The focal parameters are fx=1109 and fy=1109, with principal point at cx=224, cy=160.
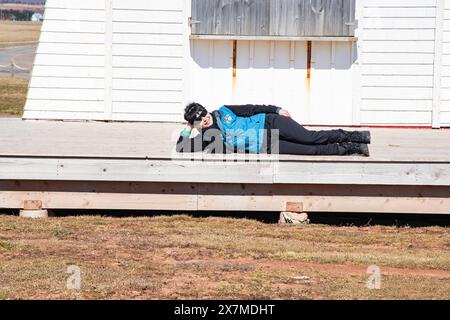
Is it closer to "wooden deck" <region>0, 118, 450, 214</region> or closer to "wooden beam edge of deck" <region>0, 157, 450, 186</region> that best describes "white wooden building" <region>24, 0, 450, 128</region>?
"wooden deck" <region>0, 118, 450, 214</region>

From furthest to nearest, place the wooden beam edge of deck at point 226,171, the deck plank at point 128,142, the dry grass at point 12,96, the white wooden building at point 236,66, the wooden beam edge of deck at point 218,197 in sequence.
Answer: the dry grass at point 12,96
the white wooden building at point 236,66
the deck plank at point 128,142
the wooden beam edge of deck at point 218,197
the wooden beam edge of deck at point 226,171

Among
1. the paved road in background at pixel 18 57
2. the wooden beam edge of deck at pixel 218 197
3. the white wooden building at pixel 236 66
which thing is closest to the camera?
the wooden beam edge of deck at pixel 218 197

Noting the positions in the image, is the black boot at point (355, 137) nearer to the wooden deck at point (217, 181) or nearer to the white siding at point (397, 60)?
the wooden deck at point (217, 181)

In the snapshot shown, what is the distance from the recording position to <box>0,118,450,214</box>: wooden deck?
1096 cm

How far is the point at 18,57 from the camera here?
5509 centimetres

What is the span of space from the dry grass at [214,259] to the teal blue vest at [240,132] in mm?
778

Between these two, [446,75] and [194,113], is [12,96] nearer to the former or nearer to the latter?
[446,75]

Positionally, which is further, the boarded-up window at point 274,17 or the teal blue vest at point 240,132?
the boarded-up window at point 274,17

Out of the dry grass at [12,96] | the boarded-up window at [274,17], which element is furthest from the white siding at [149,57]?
the dry grass at [12,96]

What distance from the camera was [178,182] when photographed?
11.1m

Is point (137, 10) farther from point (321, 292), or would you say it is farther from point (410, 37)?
point (321, 292)

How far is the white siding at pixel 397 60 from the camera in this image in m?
14.7

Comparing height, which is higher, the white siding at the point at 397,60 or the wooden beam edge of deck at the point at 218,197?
the white siding at the point at 397,60

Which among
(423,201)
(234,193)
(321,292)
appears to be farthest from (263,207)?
(321,292)
